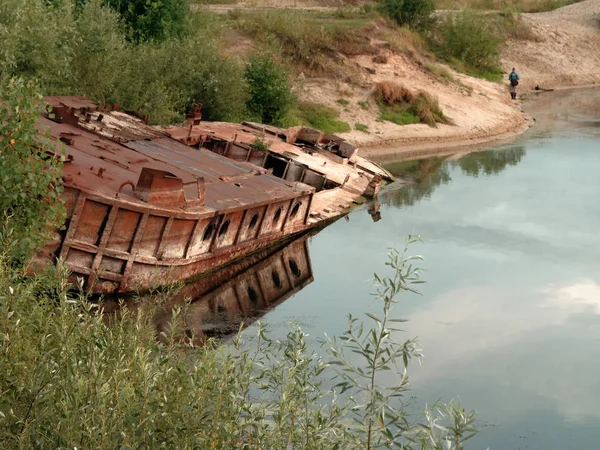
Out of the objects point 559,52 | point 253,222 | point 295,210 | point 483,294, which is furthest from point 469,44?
point 483,294

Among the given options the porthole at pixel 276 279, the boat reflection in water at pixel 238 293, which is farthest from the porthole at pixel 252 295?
the porthole at pixel 276 279

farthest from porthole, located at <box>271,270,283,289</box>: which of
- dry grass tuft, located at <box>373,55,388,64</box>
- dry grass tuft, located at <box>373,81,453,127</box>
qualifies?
dry grass tuft, located at <box>373,55,388,64</box>

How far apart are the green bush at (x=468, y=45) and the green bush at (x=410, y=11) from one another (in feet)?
4.64

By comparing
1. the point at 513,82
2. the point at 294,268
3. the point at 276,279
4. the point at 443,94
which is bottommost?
the point at 276,279

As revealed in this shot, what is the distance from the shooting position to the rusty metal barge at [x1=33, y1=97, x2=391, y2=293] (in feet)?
56.7

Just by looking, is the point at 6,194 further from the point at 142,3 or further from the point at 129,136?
the point at 142,3

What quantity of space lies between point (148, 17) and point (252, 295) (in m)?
18.1

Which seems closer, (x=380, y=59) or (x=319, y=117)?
(x=319, y=117)

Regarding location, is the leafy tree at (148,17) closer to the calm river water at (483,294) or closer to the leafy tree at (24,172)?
the calm river water at (483,294)

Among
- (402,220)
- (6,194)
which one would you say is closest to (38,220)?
(6,194)

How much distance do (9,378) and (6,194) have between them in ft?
21.9

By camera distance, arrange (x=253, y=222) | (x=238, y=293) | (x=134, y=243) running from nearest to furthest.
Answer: (x=134, y=243) < (x=238, y=293) < (x=253, y=222)

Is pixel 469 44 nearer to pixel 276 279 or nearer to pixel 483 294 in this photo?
pixel 483 294

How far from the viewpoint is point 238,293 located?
812 inches
